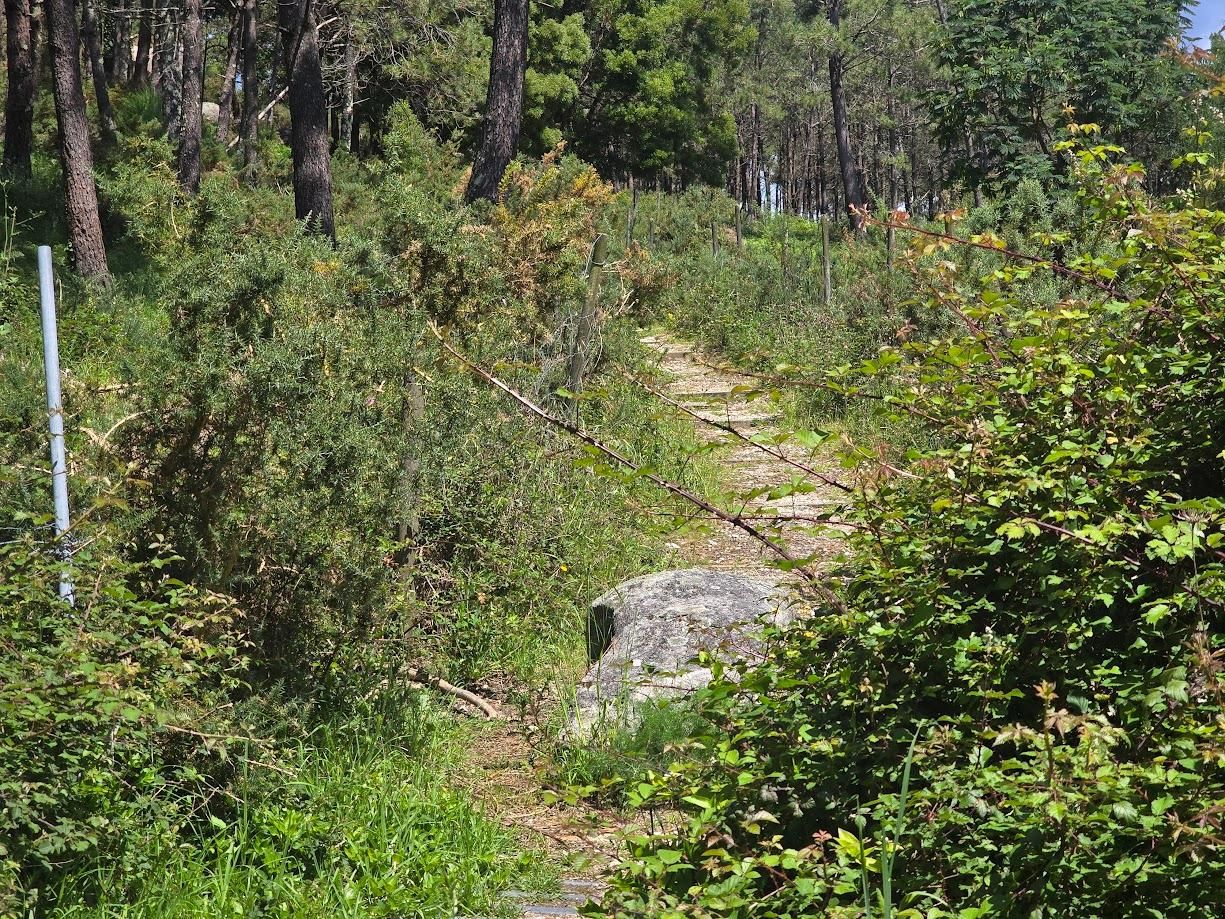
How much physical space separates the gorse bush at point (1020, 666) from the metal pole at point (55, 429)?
196 cm

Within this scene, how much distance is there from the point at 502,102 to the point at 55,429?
9104mm

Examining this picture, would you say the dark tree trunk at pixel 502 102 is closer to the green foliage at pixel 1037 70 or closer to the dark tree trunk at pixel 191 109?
the dark tree trunk at pixel 191 109

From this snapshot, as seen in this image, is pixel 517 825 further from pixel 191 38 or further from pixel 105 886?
pixel 191 38

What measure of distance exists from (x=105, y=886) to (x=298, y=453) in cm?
152

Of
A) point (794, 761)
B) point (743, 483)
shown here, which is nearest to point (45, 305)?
point (794, 761)

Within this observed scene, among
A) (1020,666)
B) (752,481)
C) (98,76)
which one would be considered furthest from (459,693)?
(98,76)

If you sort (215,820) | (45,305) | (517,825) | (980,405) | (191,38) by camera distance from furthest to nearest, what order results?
(191,38) → (517,825) → (45,305) → (215,820) → (980,405)

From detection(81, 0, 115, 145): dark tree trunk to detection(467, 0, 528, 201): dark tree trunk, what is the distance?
31.0ft

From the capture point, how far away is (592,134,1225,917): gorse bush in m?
2.20

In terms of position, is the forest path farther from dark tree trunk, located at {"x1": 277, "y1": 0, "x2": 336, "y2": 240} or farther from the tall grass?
dark tree trunk, located at {"x1": 277, "y1": 0, "x2": 336, "y2": 240}

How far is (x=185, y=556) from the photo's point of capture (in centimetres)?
404

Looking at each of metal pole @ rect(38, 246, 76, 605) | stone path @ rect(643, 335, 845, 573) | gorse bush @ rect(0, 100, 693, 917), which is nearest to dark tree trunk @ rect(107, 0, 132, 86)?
stone path @ rect(643, 335, 845, 573)

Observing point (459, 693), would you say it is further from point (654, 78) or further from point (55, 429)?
point (654, 78)

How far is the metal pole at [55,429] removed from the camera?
3.52m
